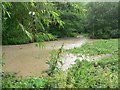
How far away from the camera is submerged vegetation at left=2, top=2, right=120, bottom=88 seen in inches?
124

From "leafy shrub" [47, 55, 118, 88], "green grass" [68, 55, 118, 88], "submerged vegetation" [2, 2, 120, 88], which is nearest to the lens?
"submerged vegetation" [2, 2, 120, 88]

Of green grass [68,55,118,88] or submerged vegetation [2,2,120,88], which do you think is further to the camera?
green grass [68,55,118,88]

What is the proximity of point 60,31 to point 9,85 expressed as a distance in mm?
10349

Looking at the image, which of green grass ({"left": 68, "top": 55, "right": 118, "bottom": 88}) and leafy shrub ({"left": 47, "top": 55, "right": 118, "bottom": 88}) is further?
green grass ({"left": 68, "top": 55, "right": 118, "bottom": 88})

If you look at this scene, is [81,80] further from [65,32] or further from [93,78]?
[65,32]

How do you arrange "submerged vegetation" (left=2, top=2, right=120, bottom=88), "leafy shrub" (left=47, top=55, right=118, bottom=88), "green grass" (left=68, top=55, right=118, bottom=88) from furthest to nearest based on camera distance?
"green grass" (left=68, top=55, right=118, bottom=88) < "leafy shrub" (left=47, top=55, right=118, bottom=88) < "submerged vegetation" (left=2, top=2, right=120, bottom=88)

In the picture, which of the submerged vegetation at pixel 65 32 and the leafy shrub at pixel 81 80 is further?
the leafy shrub at pixel 81 80

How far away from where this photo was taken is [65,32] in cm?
1464

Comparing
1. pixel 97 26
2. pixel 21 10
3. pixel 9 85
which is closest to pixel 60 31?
pixel 97 26

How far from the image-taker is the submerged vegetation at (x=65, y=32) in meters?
3.16

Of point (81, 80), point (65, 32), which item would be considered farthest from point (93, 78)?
point (65, 32)

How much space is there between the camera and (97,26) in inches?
559

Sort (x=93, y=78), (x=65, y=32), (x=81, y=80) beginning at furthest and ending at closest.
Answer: (x=65, y=32) → (x=93, y=78) → (x=81, y=80)

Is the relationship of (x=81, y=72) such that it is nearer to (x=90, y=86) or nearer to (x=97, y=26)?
(x=90, y=86)
